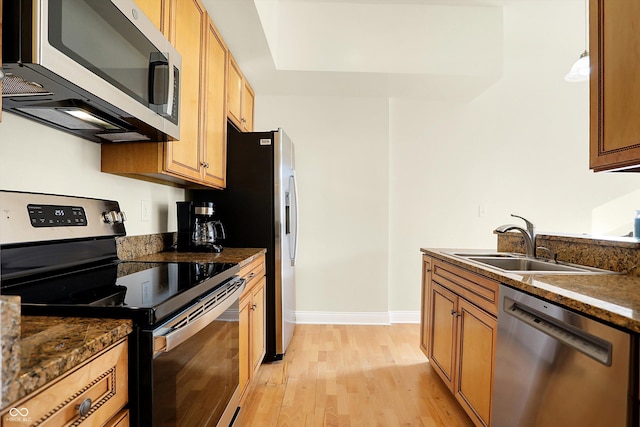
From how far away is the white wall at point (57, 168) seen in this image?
1097 millimetres

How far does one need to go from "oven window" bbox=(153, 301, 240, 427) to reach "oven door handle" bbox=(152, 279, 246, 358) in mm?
27

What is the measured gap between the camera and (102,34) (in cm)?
98

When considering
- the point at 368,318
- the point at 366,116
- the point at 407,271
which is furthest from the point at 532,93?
the point at 368,318

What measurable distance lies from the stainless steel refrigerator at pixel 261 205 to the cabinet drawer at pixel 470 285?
43.2 inches

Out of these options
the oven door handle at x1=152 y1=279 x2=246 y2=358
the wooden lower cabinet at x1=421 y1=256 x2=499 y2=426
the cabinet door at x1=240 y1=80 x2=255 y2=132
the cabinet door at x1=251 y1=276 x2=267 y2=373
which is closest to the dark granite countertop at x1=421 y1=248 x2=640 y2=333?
the wooden lower cabinet at x1=421 y1=256 x2=499 y2=426

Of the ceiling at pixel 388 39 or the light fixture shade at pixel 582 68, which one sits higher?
the ceiling at pixel 388 39

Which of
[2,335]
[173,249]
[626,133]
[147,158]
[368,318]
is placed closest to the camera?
[2,335]

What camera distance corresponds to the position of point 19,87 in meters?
0.90

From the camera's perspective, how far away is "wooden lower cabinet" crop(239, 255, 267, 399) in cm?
173

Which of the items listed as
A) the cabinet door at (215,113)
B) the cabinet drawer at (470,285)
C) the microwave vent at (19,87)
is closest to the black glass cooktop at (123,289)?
the microwave vent at (19,87)

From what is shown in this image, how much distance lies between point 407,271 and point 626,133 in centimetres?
235

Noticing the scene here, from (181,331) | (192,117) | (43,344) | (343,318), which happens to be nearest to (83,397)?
(43,344)

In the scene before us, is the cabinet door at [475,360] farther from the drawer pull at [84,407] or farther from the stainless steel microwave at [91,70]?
the stainless steel microwave at [91,70]

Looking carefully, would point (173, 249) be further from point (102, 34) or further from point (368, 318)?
point (368, 318)
